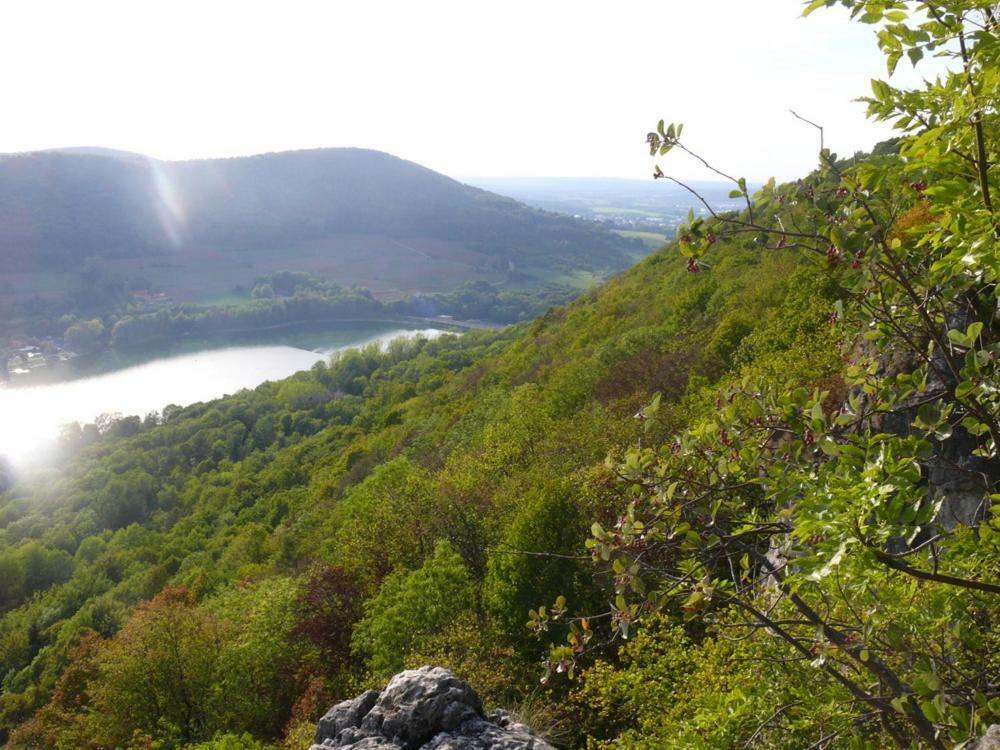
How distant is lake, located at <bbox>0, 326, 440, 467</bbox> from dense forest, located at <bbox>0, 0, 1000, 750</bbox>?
35.6 meters

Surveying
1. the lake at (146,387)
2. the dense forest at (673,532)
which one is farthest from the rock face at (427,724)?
the lake at (146,387)

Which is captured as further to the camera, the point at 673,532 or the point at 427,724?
the point at 427,724

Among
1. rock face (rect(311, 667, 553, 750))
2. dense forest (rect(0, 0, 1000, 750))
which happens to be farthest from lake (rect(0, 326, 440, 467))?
rock face (rect(311, 667, 553, 750))

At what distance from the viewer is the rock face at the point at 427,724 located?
7.49m

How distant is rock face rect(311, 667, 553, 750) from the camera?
749 cm

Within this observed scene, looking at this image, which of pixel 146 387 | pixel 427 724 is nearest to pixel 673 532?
pixel 427 724

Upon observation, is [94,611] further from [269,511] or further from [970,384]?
[970,384]

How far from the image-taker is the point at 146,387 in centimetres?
10606

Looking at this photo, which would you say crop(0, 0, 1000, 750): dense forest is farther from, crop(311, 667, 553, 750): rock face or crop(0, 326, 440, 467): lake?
crop(0, 326, 440, 467): lake

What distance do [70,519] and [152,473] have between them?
1209 centimetres

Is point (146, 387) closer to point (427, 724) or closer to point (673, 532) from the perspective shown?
point (427, 724)

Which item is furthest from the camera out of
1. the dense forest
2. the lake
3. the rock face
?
the lake

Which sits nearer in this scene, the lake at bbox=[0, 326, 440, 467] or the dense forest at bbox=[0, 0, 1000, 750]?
the dense forest at bbox=[0, 0, 1000, 750]

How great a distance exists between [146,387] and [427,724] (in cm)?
11320
